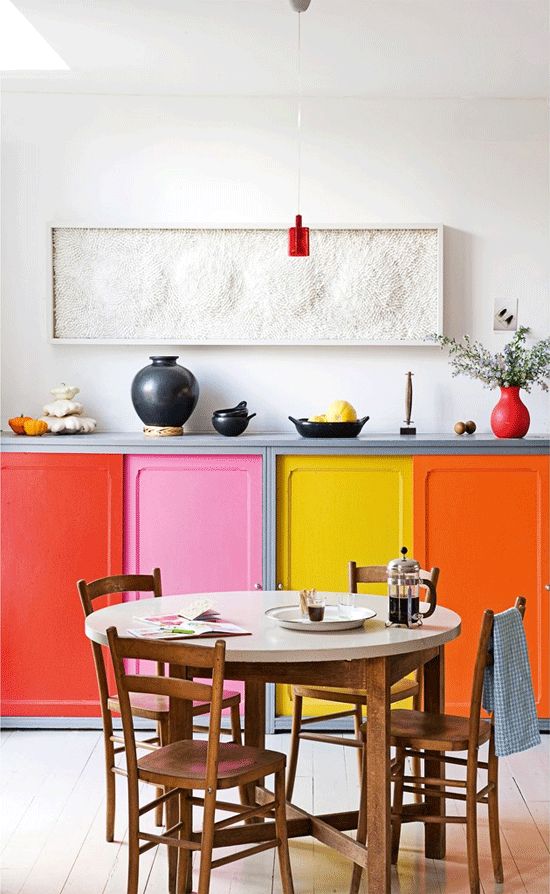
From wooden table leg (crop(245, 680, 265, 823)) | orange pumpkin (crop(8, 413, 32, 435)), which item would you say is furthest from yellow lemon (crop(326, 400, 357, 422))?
wooden table leg (crop(245, 680, 265, 823))

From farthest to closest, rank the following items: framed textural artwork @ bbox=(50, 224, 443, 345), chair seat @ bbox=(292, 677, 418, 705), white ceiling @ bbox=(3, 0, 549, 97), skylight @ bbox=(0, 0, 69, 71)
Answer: framed textural artwork @ bbox=(50, 224, 443, 345) → skylight @ bbox=(0, 0, 69, 71) → white ceiling @ bbox=(3, 0, 549, 97) → chair seat @ bbox=(292, 677, 418, 705)

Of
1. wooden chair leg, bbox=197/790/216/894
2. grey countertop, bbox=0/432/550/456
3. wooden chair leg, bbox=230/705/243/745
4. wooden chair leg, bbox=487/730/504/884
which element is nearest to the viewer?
wooden chair leg, bbox=197/790/216/894

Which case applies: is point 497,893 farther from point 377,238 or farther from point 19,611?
point 377,238

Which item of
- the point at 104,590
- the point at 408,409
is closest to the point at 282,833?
the point at 104,590

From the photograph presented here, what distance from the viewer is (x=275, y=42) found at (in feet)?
14.0

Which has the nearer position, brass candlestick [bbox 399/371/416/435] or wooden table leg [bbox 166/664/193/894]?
wooden table leg [bbox 166/664/193/894]

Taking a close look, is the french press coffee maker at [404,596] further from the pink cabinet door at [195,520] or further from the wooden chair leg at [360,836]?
the pink cabinet door at [195,520]

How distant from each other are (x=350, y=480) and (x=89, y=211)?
1.85m

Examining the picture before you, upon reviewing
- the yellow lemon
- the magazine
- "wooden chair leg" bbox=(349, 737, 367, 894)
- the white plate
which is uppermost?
the yellow lemon

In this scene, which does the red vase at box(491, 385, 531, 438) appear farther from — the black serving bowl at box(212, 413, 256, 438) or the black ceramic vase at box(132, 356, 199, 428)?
the black ceramic vase at box(132, 356, 199, 428)

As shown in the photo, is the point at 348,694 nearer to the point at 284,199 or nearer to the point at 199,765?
the point at 199,765

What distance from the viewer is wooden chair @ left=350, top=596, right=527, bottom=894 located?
9.72 feet

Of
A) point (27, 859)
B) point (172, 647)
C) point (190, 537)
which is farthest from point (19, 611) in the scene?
point (172, 647)

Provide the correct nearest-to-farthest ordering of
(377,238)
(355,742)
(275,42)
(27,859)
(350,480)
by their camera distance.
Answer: (27,859) < (355,742) < (275,42) < (350,480) < (377,238)
